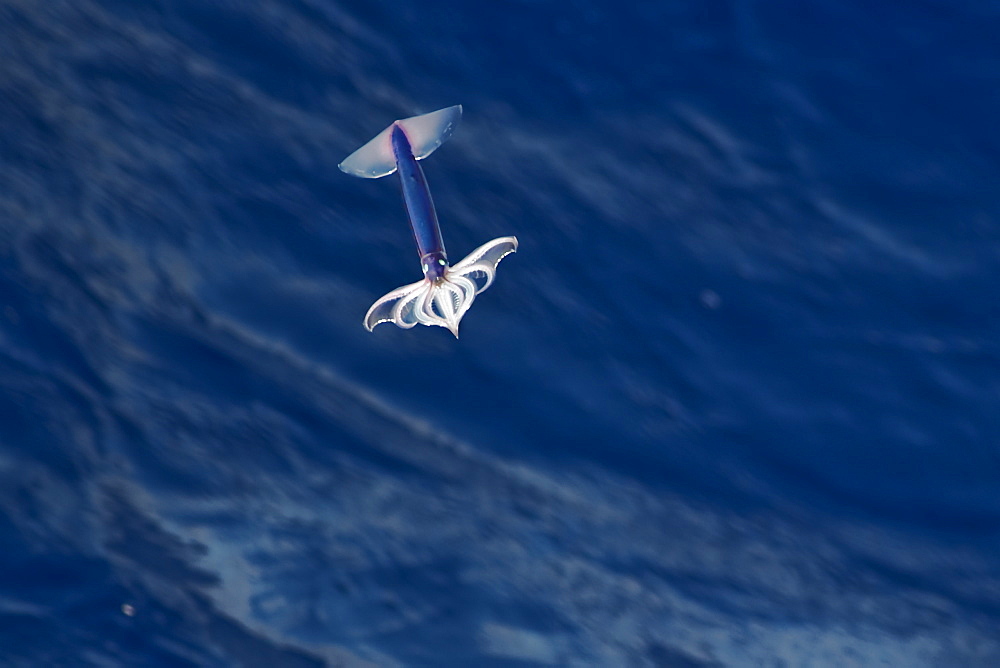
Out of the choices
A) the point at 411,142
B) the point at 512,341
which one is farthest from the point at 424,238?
the point at 512,341

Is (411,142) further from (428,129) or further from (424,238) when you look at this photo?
(424,238)

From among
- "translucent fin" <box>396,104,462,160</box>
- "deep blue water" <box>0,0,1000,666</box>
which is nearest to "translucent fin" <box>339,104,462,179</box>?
"translucent fin" <box>396,104,462,160</box>

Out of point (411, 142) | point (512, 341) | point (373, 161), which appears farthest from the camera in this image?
point (512, 341)

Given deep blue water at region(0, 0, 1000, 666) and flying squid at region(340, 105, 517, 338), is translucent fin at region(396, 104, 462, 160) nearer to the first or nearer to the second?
flying squid at region(340, 105, 517, 338)

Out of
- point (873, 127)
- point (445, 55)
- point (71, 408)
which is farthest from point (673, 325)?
point (71, 408)

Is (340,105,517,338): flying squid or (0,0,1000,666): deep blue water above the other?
(0,0,1000,666): deep blue water
